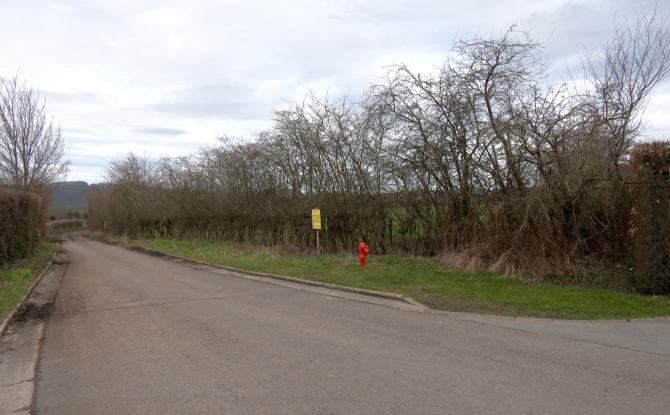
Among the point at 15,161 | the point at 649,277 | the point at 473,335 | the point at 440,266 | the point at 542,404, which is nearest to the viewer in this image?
the point at 542,404

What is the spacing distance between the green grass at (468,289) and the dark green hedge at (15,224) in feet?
26.9

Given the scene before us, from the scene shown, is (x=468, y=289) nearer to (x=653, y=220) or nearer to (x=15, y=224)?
(x=653, y=220)

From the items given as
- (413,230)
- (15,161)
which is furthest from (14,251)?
(413,230)

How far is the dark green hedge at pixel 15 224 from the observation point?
17406 millimetres

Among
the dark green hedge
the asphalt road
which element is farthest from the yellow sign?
the dark green hedge

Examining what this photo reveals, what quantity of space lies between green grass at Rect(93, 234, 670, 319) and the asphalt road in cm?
126

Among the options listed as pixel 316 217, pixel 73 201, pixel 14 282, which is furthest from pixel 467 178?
pixel 73 201

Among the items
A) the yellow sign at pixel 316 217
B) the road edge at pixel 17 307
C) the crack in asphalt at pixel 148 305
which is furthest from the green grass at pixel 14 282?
the yellow sign at pixel 316 217

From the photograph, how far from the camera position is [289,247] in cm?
2219

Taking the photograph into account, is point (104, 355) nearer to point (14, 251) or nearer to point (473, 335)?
point (473, 335)

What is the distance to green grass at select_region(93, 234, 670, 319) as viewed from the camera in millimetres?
8797

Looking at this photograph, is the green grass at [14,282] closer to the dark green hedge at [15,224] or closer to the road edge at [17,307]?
the road edge at [17,307]

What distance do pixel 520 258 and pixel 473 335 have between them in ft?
19.9

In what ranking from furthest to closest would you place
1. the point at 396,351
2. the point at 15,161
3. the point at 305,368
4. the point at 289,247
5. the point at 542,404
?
1. the point at 15,161
2. the point at 289,247
3. the point at 396,351
4. the point at 305,368
5. the point at 542,404
